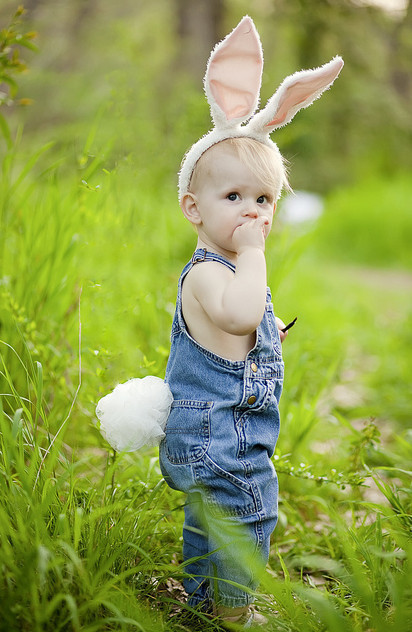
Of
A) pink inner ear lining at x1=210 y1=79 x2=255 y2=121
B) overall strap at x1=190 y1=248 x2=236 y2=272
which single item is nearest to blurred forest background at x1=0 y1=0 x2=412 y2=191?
pink inner ear lining at x1=210 y1=79 x2=255 y2=121

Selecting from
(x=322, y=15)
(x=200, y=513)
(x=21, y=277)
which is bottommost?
(x=200, y=513)

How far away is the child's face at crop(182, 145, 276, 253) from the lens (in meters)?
1.64

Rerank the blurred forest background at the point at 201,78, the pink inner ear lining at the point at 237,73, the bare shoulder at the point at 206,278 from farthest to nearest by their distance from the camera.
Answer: the blurred forest background at the point at 201,78 < the pink inner ear lining at the point at 237,73 < the bare shoulder at the point at 206,278

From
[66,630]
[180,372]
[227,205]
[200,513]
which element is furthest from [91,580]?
[227,205]

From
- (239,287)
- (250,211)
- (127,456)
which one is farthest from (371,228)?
(239,287)

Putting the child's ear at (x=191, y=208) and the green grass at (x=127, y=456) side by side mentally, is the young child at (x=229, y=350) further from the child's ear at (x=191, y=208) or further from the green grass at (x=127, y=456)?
A: the green grass at (x=127, y=456)

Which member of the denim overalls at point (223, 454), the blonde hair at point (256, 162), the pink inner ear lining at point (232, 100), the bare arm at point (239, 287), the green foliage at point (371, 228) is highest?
the green foliage at point (371, 228)

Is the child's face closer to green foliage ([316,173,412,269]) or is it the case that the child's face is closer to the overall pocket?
the overall pocket

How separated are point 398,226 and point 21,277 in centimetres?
690

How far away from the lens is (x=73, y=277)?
249 centimetres

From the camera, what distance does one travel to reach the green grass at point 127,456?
4.73 ft

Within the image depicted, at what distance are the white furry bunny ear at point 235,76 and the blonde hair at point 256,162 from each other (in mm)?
67

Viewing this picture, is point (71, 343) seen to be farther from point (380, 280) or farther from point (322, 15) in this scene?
point (322, 15)

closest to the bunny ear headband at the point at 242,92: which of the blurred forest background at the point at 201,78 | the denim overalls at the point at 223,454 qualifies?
the denim overalls at the point at 223,454
